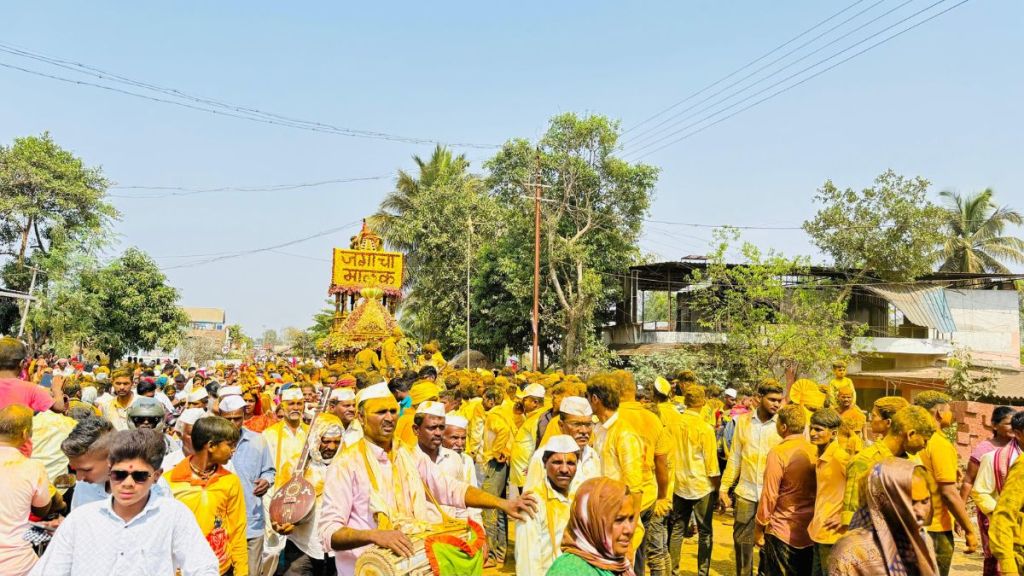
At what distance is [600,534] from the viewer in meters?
2.73

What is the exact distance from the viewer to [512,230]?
3206 cm

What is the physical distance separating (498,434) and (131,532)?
19.6 ft

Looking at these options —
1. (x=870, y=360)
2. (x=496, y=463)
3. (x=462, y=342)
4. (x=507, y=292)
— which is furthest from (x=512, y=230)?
(x=496, y=463)

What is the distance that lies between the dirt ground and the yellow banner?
2531cm

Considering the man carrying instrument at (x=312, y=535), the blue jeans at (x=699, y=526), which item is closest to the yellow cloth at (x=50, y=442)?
Result: the man carrying instrument at (x=312, y=535)

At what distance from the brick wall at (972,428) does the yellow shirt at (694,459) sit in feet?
25.6

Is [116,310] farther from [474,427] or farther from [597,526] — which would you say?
[597,526]

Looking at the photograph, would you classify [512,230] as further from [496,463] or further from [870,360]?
[496,463]

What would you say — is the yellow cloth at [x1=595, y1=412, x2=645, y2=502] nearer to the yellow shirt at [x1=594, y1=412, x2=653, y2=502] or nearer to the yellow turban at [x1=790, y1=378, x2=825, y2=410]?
the yellow shirt at [x1=594, y1=412, x2=653, y2=502]

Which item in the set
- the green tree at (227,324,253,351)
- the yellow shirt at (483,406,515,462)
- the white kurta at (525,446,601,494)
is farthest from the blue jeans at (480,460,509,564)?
the green tree at (227,324,253,351)

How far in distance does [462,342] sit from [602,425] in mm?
29280

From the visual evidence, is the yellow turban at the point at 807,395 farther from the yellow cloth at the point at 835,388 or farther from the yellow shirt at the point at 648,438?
the yellow shirt at the point at 648,438

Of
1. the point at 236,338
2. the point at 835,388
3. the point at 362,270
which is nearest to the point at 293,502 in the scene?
the point at 835,388

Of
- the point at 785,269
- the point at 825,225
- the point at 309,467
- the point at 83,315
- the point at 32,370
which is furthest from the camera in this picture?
the point at 83,315
